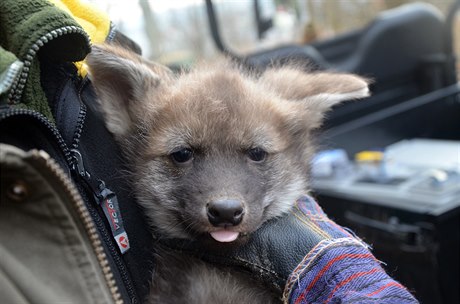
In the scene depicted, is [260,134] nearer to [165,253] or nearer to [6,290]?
[165,253]

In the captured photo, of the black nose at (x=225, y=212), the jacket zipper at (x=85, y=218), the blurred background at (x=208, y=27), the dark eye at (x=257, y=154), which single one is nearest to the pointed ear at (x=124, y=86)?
the dark eye at (x=257, y=154)

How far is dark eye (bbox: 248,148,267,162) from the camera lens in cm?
186

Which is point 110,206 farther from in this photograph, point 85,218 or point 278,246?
point 278,246

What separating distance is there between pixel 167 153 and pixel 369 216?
2.05 meters

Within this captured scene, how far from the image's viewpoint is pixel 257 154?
1.88 metres

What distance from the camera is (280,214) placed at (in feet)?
5.78

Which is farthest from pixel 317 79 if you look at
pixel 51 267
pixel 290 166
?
pixel 51 267

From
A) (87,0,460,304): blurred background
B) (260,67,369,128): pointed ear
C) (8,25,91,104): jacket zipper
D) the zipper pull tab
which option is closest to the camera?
(8,25,91,104): jacket zipper

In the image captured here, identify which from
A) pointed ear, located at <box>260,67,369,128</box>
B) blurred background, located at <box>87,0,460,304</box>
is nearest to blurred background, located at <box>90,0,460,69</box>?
blurred background, located at <box>87,0,460,304</box>

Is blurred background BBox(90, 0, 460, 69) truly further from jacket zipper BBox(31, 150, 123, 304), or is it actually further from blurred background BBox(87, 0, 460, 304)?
jacket zipper BBox(31, 150, 123, 304)

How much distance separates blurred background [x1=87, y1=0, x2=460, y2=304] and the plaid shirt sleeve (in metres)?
0.82

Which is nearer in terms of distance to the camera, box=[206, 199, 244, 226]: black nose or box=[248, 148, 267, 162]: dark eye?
box=[206, 199, 244, 226]: black nose

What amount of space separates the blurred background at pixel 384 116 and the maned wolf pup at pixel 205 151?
26cm

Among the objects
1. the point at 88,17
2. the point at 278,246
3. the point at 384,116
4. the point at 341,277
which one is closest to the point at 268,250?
the point at 278,246
